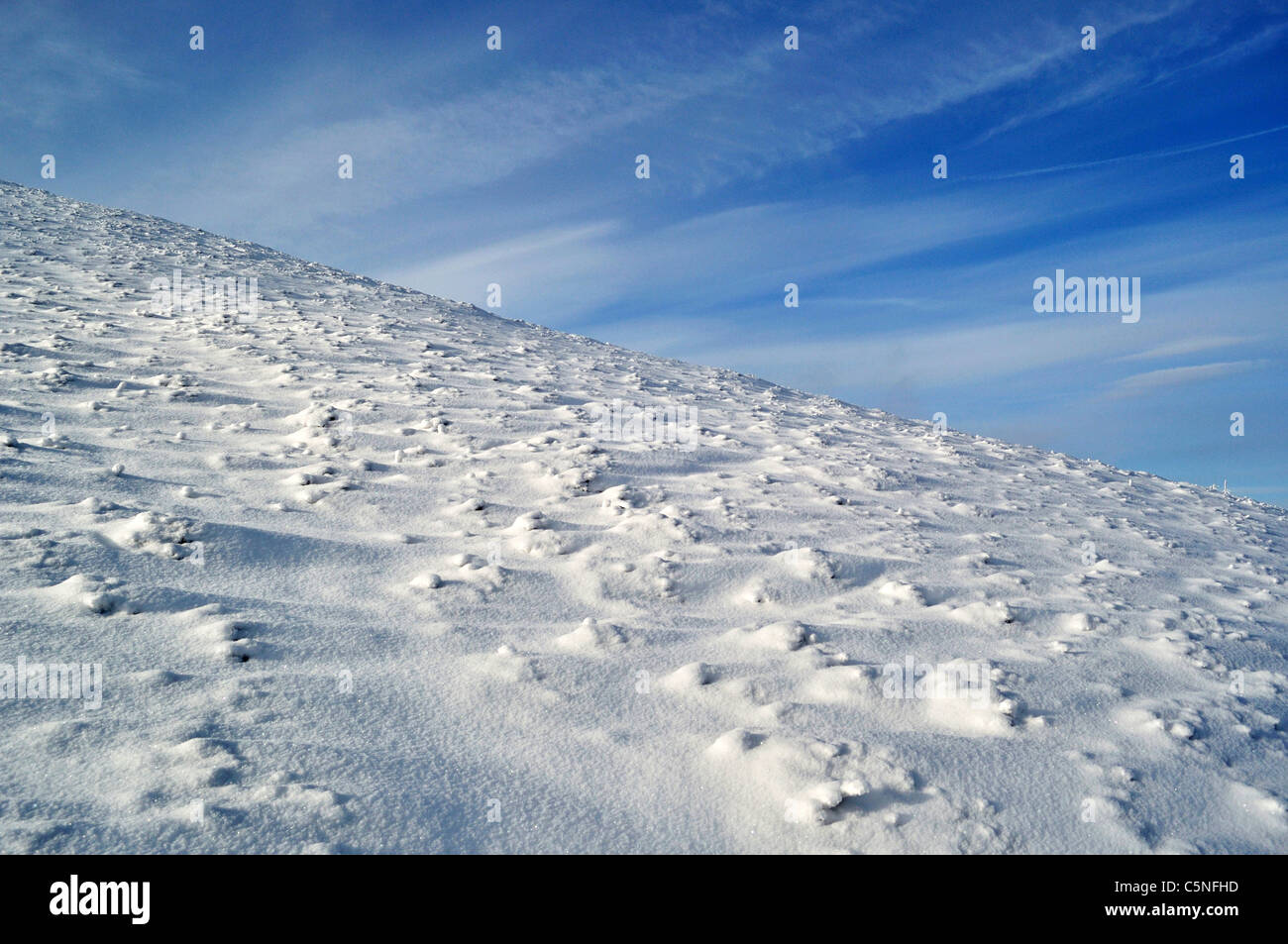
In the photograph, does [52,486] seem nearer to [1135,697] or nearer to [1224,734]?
[1135,697]

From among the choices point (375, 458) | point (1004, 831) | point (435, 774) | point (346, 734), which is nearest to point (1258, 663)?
point (1004, 831)

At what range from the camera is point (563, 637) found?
14.9 feet

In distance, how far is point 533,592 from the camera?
16.7 feet

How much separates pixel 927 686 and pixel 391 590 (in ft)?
12.5

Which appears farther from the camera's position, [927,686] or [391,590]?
[391,590]

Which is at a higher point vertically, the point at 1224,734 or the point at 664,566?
the point at 664,566

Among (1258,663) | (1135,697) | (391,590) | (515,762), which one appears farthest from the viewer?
(1258,663)

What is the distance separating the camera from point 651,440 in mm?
9055

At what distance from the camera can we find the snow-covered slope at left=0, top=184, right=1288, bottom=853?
3145 mm

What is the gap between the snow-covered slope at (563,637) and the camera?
10.3ft

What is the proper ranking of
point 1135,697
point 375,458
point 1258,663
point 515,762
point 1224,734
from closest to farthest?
1. point 515,762
2. point 1224,734
3. point 1135,697
4. point 1258,663
5. point 375,458

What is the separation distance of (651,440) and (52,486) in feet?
20.3
